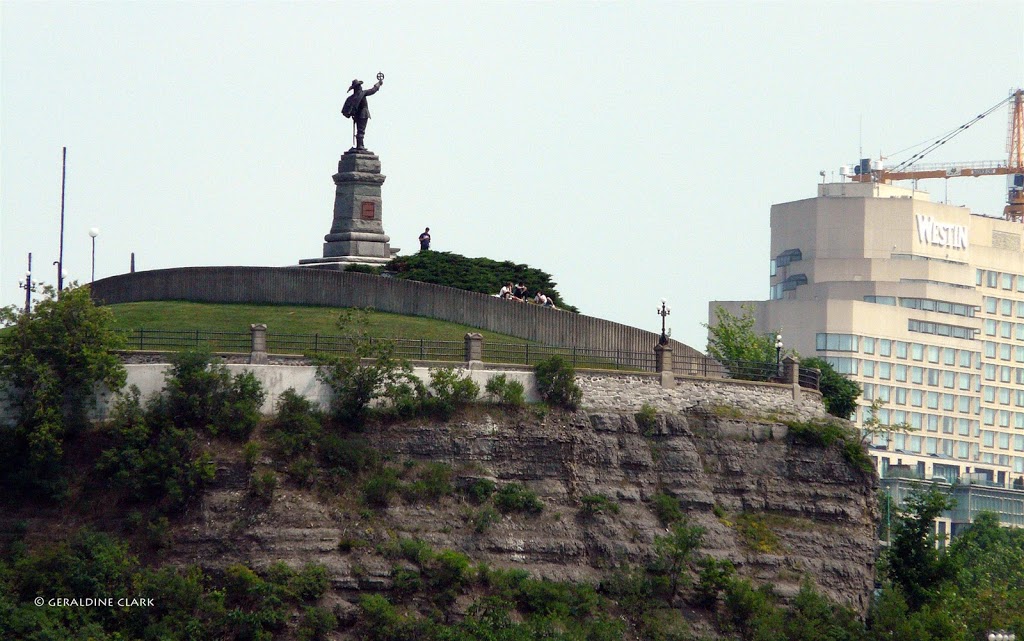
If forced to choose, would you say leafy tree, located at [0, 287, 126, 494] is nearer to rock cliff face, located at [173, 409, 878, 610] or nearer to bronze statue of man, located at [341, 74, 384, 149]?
rock cliff face, located at [173, 409, 878, 610]

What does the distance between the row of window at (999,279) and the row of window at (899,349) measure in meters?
7.50

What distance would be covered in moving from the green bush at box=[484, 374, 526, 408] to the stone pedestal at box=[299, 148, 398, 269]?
16.7m

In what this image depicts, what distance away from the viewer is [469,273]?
8844cm

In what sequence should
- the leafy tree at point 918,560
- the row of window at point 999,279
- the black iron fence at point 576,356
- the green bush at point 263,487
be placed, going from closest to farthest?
the green bush at point 263,487, the black iron fence at point 576,356, the leafy tree at point 918,560, the row of window at point 999,279

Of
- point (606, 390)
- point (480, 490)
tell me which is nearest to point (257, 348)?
point (480, 490)

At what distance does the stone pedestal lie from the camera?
3595 inches

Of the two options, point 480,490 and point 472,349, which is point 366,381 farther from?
point 480,490

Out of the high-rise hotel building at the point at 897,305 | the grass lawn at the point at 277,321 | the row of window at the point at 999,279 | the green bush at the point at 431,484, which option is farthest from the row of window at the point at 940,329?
the green bush at the point at 431,484

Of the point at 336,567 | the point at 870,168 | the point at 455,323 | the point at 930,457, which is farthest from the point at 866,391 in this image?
the point at 336,567

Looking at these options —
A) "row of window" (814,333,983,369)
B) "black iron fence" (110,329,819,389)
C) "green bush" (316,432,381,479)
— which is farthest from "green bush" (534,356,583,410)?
"row of window" (814,333,983,369)

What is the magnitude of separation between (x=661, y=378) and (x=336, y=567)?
15880mm

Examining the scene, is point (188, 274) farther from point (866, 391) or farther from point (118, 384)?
point (866, 391)

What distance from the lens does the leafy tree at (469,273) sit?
87.4 metres

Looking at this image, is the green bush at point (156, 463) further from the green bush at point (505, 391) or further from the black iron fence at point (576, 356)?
the black iron fence at point (576, 356)
